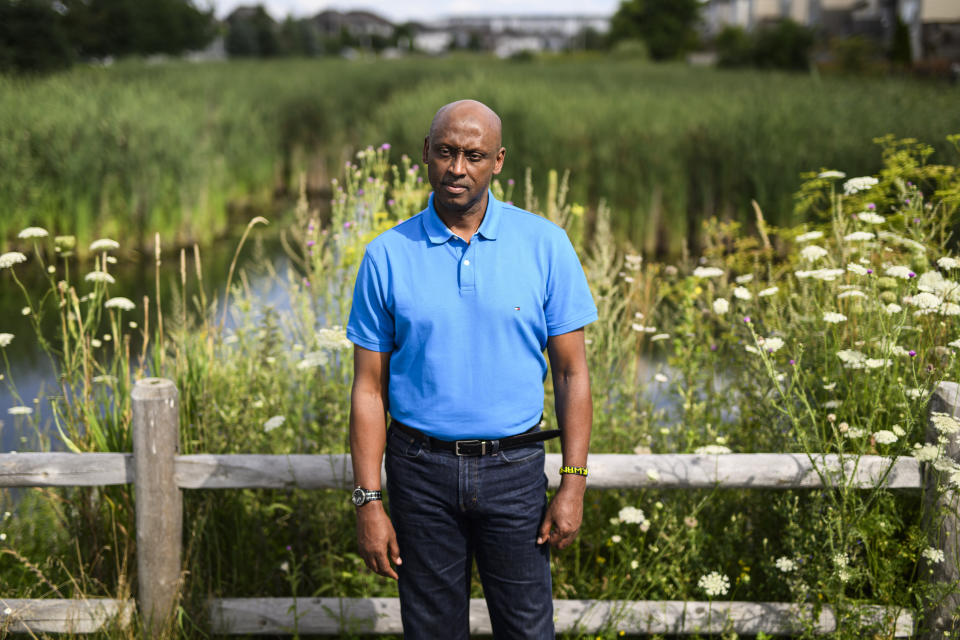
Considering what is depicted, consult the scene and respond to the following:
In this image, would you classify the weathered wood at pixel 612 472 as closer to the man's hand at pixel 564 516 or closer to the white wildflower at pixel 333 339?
the white wildflower at pixel 333 339

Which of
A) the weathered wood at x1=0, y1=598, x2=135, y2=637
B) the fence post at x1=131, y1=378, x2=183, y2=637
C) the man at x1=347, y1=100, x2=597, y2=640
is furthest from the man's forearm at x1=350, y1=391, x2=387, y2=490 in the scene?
the weathered wood at x1=0, y1=598, x2=135, y2=637

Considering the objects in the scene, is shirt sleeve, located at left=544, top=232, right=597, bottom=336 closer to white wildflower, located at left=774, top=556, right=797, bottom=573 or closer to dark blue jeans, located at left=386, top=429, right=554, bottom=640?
dark blue jeans, located at left=386, top=429, right=554, bottom=640

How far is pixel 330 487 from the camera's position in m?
2.99

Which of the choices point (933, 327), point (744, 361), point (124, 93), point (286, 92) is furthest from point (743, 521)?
point (286, 92)

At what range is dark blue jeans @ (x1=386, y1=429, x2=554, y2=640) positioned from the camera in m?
2.12

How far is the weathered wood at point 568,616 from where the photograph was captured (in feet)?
10.2

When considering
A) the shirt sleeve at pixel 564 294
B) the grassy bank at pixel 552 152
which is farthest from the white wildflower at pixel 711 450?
the grassy bank at pixel 552 152

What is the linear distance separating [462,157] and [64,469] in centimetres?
203

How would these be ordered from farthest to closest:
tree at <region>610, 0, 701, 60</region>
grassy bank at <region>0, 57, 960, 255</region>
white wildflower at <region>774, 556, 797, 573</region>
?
tree at <region>610, 0, 701, 60</region>, grassy bank at <region>0, 57, 960, 255</region>, white wildflower at <region>774, 556, 797, 573</region>

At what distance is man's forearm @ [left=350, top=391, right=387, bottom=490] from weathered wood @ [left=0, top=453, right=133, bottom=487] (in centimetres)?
129

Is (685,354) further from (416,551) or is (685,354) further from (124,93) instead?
(124,93)

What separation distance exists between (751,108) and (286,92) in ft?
37.5

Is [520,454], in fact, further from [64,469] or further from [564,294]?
[64,469]

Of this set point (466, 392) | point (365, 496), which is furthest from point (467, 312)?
point (365, 496)
